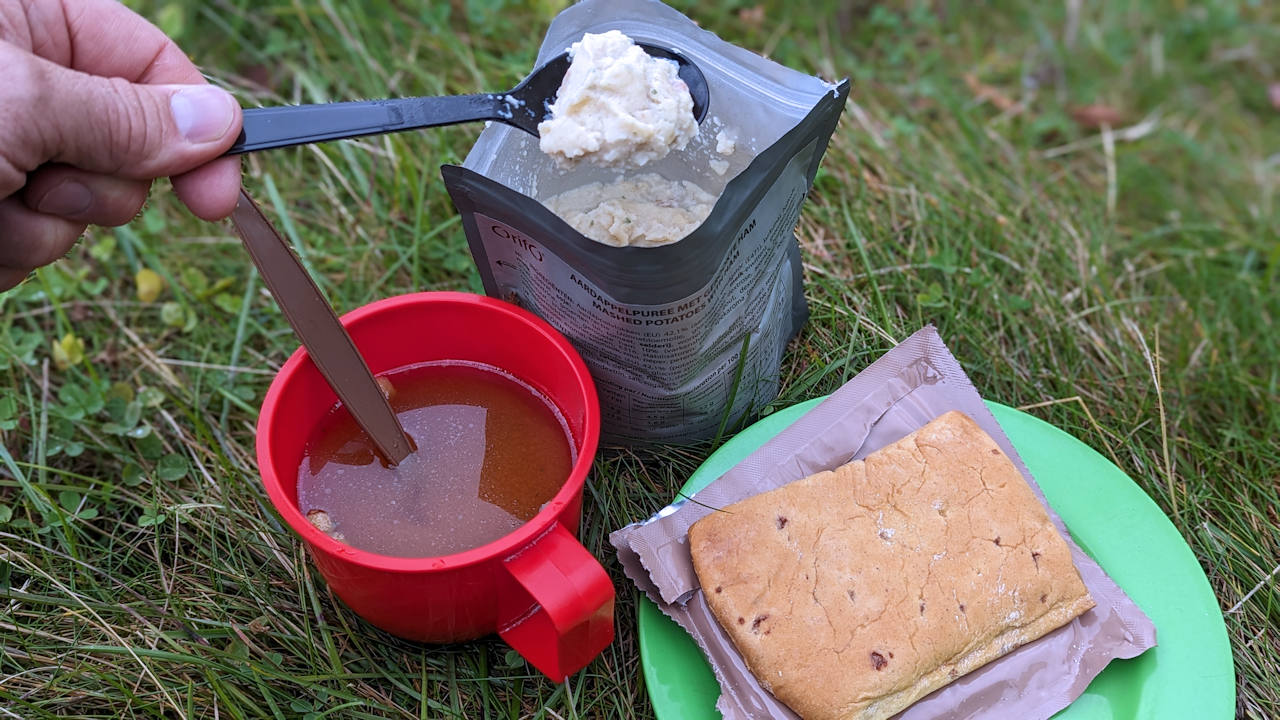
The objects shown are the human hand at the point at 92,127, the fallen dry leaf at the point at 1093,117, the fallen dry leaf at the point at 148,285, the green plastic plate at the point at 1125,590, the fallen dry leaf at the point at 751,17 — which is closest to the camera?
the human hand at the point at 92,127

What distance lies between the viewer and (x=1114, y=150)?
2.62 metres

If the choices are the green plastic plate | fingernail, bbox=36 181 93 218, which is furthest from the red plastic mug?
fingernail, bbox=36 181 93 218

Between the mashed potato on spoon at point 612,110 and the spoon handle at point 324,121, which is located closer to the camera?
the spoon handle at point 324,121

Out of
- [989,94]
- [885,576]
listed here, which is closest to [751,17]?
[989,94]

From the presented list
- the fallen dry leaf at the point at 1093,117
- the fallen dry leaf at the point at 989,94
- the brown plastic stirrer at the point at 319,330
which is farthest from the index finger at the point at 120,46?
the fallen dry leaf at the point at 1093,117

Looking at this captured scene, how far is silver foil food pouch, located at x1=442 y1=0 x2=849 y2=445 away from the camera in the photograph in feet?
4.32

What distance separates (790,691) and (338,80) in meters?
1.82

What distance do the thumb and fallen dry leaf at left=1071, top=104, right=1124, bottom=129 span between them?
2344mm

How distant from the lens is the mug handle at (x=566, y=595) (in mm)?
1182

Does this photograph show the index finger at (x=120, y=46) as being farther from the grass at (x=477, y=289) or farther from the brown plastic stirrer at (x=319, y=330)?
the grass at (x=477, y=289)

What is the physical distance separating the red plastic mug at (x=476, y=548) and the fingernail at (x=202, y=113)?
1.12 feet

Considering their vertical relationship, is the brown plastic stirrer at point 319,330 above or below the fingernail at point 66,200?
below

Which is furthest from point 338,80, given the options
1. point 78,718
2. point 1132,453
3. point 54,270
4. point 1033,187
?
point 1132,453

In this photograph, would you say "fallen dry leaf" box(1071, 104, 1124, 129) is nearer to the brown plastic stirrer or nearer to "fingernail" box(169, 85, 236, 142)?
the brown plastic stirrer
